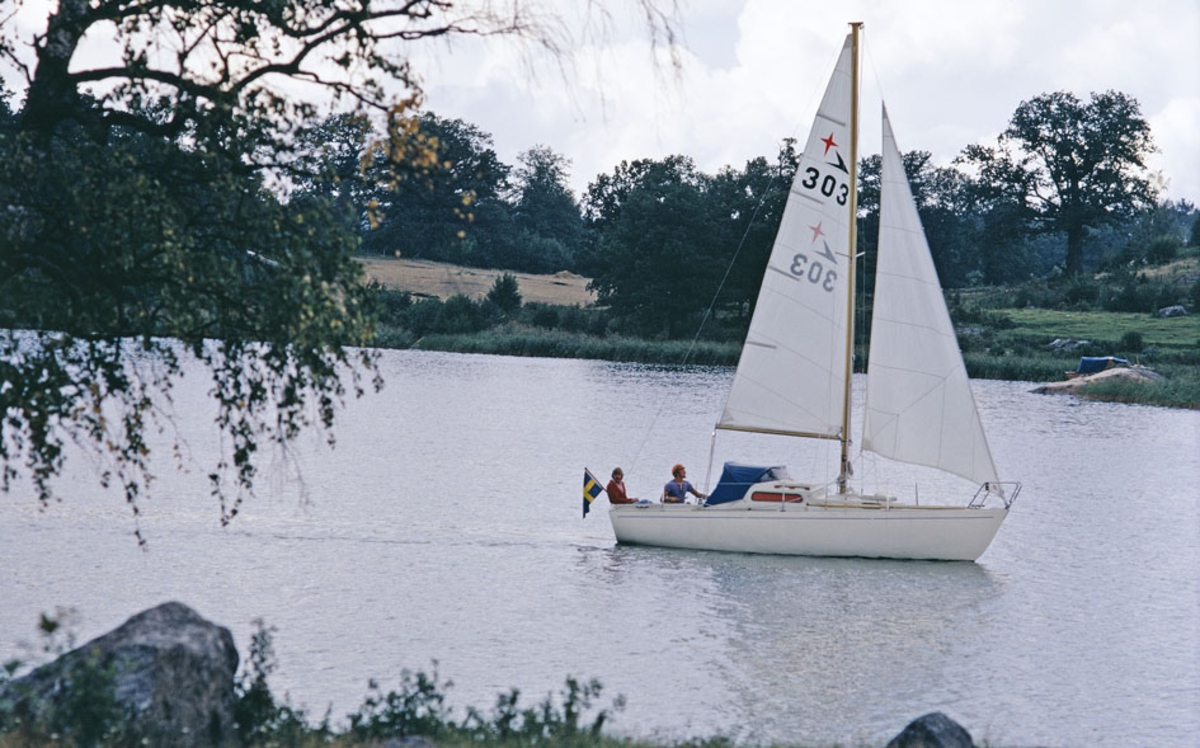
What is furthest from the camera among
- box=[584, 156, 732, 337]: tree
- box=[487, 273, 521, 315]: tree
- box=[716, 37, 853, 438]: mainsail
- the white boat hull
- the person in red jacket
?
box=[584, 156, 732, 337]: tree

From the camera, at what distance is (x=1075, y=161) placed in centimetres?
14438

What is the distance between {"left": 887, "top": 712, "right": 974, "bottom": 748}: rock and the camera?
42.7ft

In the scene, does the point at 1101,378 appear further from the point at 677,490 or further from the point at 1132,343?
the point at 677,490

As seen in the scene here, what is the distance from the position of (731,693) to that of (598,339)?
94.8 m

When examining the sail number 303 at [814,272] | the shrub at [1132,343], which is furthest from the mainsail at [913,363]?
the shrub at [1132,343]

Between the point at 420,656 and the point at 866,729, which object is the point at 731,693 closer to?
the point at 866,729

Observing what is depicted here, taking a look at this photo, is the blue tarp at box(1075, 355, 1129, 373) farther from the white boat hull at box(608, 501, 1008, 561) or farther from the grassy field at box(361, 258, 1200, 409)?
the white boat hull at box(608, 501, 1008, 561)

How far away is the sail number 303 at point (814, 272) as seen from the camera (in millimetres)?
31141

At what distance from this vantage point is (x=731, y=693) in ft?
65.8

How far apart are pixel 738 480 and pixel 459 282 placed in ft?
359

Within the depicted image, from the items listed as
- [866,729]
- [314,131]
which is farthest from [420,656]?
[314,131]

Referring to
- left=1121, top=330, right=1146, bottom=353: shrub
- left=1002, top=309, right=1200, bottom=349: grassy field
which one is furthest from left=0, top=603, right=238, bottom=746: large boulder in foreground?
left=1002, top=309, right=1200, bottom=349: grassy field

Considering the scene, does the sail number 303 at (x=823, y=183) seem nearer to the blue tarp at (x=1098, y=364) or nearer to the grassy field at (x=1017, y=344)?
the grassy field at (x=1017, y=344)

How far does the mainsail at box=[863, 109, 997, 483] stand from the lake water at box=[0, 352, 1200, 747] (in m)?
2.87
